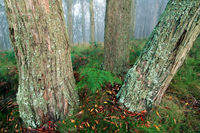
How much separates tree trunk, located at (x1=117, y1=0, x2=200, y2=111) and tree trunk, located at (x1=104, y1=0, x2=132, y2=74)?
95 cm

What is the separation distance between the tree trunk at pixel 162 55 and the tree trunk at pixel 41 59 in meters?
0.97

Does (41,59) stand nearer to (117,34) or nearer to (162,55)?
(162,55)

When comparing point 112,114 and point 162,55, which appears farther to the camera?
point 112,114

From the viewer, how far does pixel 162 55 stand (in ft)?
4.47

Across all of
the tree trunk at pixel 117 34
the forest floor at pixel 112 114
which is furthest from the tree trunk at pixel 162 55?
the tree trunk at pixel 117 34

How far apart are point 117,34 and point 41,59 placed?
1725 millimetres

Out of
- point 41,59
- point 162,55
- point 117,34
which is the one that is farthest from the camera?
point 117,34

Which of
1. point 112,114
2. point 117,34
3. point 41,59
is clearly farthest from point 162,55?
point 41,59

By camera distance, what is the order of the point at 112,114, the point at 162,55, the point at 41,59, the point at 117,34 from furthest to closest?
the point at 117,34
the point at 112,114
the point at 162,55
the point at 41,59

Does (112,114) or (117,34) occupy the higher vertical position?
(117,34)

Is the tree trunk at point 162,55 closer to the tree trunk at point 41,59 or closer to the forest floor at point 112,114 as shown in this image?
the forest floor at point 112,114

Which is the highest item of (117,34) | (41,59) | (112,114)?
(117,34)

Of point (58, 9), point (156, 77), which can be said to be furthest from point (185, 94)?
point (58, 9)

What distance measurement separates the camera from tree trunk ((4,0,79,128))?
1.11 metres
